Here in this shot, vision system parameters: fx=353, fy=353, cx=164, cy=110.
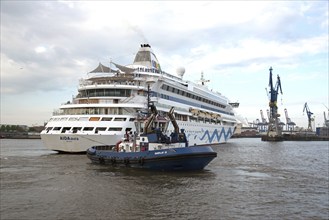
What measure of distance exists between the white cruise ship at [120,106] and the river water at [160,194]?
9.78 meters

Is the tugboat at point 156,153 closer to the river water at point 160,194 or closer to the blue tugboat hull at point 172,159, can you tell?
the blue tugboat hull at point 172,159

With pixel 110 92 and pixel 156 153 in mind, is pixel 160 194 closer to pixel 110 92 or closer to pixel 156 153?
pixel 156 153

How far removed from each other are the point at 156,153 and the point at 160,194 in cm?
789

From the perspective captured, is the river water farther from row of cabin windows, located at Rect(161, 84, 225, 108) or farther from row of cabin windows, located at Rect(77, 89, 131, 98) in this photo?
row of cabin windows, located at Rect(161, 84, 225, 108)

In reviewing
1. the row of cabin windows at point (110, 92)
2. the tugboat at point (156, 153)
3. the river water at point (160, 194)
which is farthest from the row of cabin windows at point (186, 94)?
the river water at point (160, 194)

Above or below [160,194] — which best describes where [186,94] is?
above

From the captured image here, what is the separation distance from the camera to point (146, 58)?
53.9m

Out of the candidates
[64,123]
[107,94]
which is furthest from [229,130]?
[64,123]

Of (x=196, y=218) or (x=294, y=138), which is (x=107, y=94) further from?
(x=294, y=138)

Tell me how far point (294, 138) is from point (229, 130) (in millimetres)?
63416

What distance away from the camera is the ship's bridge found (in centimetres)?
5347

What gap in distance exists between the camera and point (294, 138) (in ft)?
421

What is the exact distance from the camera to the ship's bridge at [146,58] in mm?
53472

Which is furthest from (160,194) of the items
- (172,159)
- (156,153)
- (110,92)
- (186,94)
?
(186,94)
